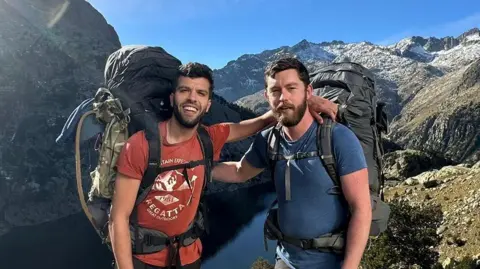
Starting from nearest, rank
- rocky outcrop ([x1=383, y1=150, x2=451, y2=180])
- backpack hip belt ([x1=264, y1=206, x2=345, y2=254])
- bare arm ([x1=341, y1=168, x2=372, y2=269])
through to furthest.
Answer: bare arm ([x1=341, y1=168, x2=372, y2=269]) < backpack hip belt ([x1=264, y1=206, x2=345, y2=254]) < rocky outcrop ([x1=383, y1=150, x2=451, y2=180])

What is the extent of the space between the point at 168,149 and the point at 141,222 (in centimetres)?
122

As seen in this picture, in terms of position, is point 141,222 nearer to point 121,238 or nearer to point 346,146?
point 121,238

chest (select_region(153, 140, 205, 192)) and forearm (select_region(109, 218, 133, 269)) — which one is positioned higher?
chest (select_region(153, 140, 205, 192))

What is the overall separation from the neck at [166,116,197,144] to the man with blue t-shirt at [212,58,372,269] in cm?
140

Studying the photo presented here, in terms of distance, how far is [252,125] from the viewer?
736 centimetres

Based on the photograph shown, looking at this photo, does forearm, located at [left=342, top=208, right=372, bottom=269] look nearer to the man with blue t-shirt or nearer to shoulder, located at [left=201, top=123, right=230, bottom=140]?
the man with blue t-shirt

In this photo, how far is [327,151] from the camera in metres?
5.43

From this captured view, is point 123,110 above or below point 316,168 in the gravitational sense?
above

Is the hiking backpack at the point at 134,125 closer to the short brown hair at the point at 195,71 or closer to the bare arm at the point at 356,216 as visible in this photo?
the short brown hair at the point at 195,71

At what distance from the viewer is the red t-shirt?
5.79 meters

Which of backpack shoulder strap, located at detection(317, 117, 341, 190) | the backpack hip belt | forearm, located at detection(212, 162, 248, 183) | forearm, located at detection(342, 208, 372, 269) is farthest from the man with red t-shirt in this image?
the backpack hip belt

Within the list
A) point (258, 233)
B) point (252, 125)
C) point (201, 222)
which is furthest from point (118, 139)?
point (258, 233)

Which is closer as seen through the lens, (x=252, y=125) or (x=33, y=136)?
(x=252, y=125)

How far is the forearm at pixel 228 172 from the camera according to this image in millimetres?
7258
